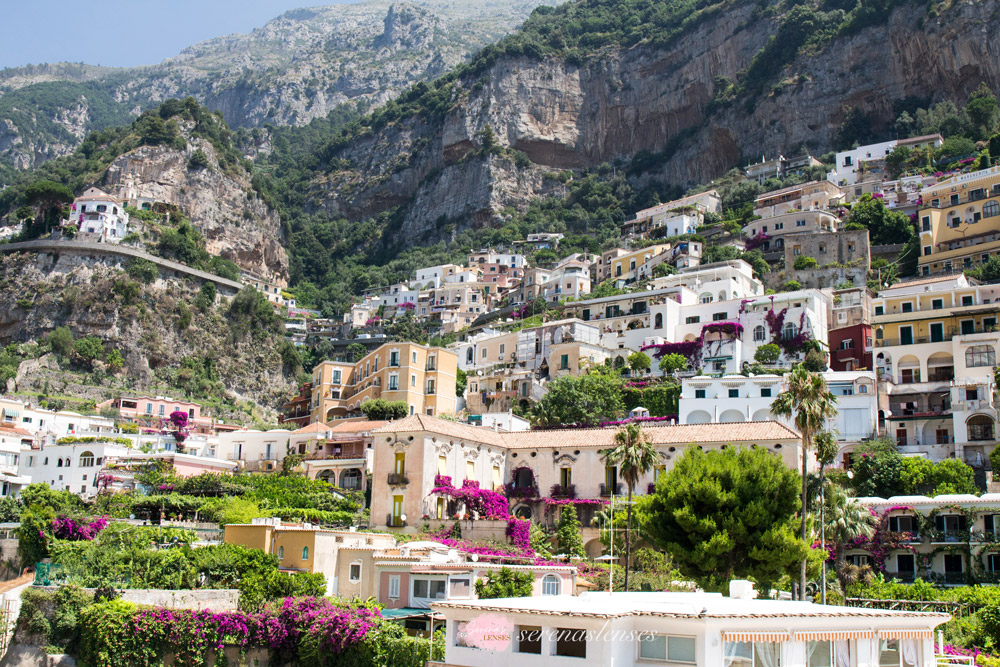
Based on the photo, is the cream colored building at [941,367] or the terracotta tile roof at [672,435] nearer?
the terracotta tile roof at [672,435]

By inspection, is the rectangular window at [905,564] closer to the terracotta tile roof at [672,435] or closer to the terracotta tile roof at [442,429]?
the terracotta tile roof at [672,435]

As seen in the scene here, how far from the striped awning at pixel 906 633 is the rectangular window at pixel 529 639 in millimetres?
8324

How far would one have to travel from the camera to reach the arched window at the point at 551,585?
1409 inches

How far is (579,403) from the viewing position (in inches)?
2645

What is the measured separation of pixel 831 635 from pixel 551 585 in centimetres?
1416

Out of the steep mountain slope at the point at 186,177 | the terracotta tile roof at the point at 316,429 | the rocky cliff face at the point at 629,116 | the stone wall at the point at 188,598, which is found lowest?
the stone wall at the point at 188,598

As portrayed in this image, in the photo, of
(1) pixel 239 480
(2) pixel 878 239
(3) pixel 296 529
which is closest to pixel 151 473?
(1) pixel 239 480

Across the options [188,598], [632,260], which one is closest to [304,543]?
[188,598]


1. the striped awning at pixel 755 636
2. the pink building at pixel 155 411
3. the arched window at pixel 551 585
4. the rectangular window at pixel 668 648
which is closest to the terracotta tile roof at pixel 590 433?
the arched window at pixel 551 585

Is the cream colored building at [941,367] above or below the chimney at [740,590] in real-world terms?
above

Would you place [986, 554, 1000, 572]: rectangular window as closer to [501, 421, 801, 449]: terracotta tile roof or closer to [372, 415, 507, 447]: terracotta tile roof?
[501, 421, 801, 449]: terracotta tile roof

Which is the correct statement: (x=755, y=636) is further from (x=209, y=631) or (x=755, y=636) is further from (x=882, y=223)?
(x=882, y=223)

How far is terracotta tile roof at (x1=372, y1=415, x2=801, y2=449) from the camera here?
50550 mm

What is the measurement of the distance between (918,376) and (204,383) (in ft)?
223
